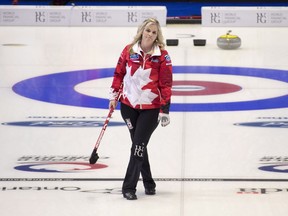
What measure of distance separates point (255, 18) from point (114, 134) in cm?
1163

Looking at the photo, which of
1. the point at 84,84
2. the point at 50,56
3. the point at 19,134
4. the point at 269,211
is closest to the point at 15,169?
the point at 19,134

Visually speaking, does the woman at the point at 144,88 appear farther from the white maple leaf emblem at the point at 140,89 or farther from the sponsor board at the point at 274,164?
the sponsor board at the point at 274,164

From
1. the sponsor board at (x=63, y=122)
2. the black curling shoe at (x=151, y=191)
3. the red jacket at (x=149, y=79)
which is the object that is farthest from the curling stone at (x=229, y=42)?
the red jacket at (x=149, y=79)

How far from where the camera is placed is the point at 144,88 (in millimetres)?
7746

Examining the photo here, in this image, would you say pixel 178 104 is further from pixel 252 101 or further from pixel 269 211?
pixel 269 211

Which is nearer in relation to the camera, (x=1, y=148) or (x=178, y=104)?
(x=1, y=148)

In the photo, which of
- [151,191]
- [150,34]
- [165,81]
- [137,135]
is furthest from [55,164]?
[150,34]

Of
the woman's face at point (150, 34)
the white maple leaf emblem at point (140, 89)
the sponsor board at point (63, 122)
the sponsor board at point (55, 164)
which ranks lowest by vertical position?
the sponsor board at point (63, 122)

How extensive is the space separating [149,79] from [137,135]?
1.61 feet

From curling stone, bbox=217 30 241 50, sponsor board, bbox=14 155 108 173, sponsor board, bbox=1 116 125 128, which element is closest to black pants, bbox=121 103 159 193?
sponsor board, bbox=14 155 108 173

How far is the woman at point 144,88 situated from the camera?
769 cm

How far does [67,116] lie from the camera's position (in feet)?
39.3

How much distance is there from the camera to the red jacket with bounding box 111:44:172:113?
771 centimetres

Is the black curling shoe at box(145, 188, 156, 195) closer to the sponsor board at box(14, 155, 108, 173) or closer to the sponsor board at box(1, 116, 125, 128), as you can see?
the sponsor board at box(14, 155, 108, 173)
